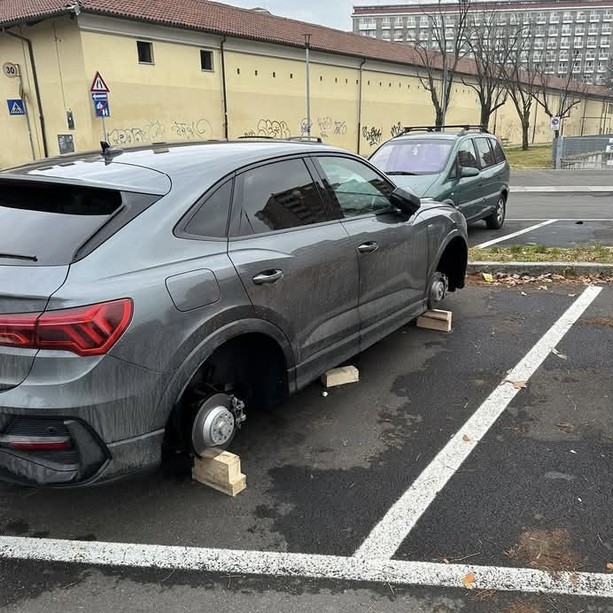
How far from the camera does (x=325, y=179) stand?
3.90 meters

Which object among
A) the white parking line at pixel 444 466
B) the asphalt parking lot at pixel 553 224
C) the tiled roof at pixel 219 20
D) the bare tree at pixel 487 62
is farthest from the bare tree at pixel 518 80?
the white parking line at pixel 444 466

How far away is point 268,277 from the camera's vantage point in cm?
312

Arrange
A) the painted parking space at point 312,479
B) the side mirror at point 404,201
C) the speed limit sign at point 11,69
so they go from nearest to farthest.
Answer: the painted parking space at point 312,479 → the side mirror at point 404,201 → the speed limit sign at point 11,69

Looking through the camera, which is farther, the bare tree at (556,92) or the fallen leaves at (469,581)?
the bare tree at (556,92)

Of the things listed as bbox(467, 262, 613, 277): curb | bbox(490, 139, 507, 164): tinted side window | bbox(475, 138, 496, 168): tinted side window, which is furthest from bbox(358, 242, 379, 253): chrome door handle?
bbox(490, 139, 507, 164): tinted side window

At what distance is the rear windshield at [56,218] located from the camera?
2.54m

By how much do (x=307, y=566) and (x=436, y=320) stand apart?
10.7 feet

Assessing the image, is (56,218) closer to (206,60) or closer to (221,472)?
(221,472)

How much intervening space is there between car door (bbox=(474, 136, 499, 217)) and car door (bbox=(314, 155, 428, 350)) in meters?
5.82

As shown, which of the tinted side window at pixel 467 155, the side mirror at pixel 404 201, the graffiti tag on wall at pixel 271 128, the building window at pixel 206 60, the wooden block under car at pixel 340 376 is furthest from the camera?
the graffiti tag on wall at pixel 271 128

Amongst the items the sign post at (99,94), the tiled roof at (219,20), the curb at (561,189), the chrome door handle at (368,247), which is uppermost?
the tiled roof at (219,20)

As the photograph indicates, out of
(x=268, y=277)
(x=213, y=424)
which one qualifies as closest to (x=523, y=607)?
(x=213, y=424)

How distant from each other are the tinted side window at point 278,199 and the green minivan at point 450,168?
15.4ft

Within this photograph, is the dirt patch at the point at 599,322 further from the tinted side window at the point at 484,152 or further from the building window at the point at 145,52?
the building window at the point at 145,52
